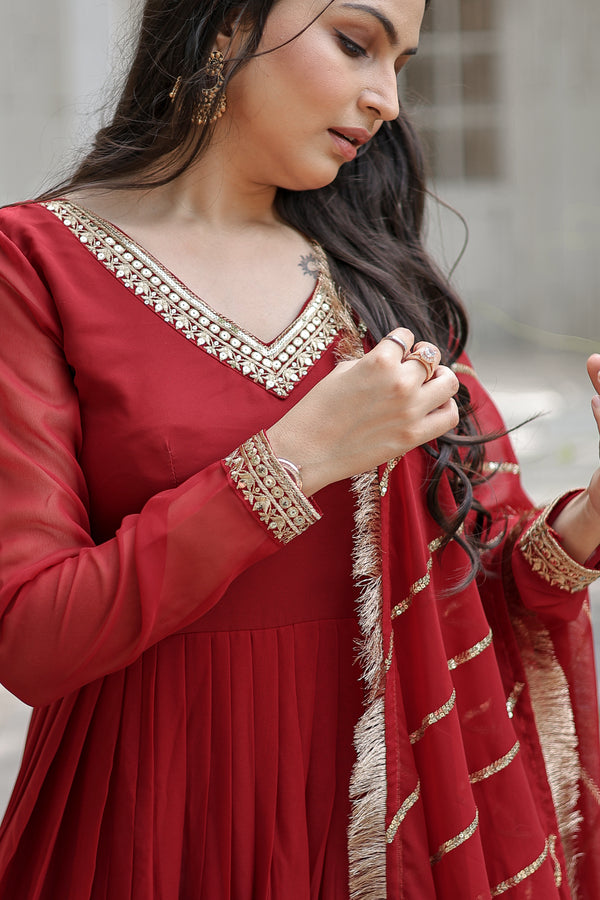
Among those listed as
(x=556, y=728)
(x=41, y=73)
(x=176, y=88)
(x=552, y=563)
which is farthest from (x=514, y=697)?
(x=41, y=73)

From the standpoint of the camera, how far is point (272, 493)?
3.00 ft

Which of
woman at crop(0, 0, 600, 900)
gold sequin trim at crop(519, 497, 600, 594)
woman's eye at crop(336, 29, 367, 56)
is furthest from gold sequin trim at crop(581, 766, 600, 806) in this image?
woman's eye at crop(336, 29, 367, 56)

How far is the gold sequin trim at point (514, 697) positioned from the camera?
4.04ft

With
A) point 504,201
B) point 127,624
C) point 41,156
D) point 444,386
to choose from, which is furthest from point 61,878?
point 504,201

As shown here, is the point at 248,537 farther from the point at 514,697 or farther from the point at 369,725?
the point at 514,697

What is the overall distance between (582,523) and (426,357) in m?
0.34

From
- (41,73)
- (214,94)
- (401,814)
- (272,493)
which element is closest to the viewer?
(272,493)

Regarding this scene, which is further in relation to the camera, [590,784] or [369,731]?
[590,784]

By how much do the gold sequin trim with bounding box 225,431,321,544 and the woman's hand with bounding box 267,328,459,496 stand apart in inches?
0.7

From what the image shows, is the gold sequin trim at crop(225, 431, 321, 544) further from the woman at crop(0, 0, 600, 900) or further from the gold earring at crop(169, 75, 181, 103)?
A: the gold earring at crop(169, 75, 181, 103)

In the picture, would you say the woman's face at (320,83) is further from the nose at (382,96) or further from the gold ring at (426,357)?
the gold ring at (426,357)

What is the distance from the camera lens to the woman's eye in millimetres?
1073

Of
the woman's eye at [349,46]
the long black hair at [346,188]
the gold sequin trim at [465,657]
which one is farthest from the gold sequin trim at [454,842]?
the woman's eye at [349,46]

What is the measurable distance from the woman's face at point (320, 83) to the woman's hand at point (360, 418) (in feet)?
0.95
